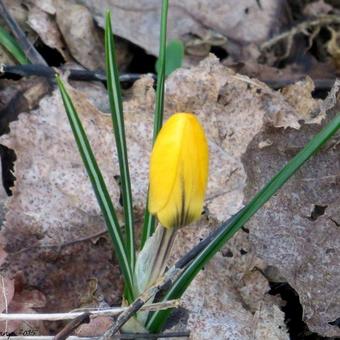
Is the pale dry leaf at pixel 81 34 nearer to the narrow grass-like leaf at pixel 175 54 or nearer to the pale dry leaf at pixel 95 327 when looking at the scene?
the narrow grass-like leaf at pixel 175 54

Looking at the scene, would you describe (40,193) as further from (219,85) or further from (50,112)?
(219,85)

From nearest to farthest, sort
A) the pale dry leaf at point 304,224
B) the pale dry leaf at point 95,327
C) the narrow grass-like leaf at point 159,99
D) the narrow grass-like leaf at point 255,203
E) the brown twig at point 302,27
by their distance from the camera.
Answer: the narrow grass-like leaf at point 255,203 → the narrow grass-like leaf at point 159,99 → the pale dry leaf at point 95,327 → the pale dry leaf at point 304,224 → the brown twig at point 302,27

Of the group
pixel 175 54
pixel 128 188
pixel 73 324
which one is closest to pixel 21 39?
pixel 175 54

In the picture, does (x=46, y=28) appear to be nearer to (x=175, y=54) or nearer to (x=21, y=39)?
(x=21, y=39)

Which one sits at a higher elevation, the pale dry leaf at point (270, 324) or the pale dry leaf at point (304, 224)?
the pale dry leaf at point (304, 224)

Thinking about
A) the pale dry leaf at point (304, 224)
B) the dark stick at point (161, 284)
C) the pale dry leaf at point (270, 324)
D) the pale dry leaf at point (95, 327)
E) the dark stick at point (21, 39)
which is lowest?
the pale dry leaf at point (270, 324)

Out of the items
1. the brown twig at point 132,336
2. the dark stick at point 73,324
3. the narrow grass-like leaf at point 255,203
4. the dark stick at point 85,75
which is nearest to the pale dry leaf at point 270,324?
the brown twig at point 132,336

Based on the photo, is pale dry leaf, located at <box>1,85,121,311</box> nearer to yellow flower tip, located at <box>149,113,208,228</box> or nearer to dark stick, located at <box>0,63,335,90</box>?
dark stick, located at <box>0,63,335,90</box>
